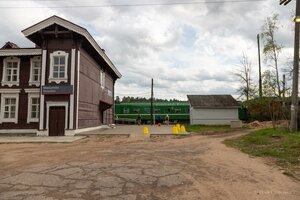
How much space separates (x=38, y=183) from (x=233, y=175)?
4.96 metres

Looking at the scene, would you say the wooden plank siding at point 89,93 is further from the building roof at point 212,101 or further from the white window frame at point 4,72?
the building roof at point 212,101

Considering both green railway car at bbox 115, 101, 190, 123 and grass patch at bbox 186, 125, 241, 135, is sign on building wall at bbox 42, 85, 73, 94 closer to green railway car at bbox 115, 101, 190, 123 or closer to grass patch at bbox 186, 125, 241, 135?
grass patch at bbox 186, 125, 241, 135

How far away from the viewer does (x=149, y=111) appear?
38906mm

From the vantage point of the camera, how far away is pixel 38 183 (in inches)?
228

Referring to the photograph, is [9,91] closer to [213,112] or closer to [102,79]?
[102,79]

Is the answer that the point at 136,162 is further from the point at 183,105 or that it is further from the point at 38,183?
the point at 183,105

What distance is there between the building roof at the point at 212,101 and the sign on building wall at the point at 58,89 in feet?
70.1

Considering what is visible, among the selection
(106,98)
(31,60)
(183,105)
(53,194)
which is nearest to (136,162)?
(53,194)

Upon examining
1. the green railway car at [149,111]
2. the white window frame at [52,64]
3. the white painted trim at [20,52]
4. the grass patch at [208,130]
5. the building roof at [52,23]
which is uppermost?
the building roof at [52,23]

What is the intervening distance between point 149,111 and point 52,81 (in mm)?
21829

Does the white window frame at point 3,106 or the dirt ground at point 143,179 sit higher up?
the white window frame at point 3,106

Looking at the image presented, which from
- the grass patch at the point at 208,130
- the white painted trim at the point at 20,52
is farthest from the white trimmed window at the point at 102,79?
the grass patch at the point at 208,130

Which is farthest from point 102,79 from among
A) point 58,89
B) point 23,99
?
point 58,89

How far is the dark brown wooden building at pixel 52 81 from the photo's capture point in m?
18.3
